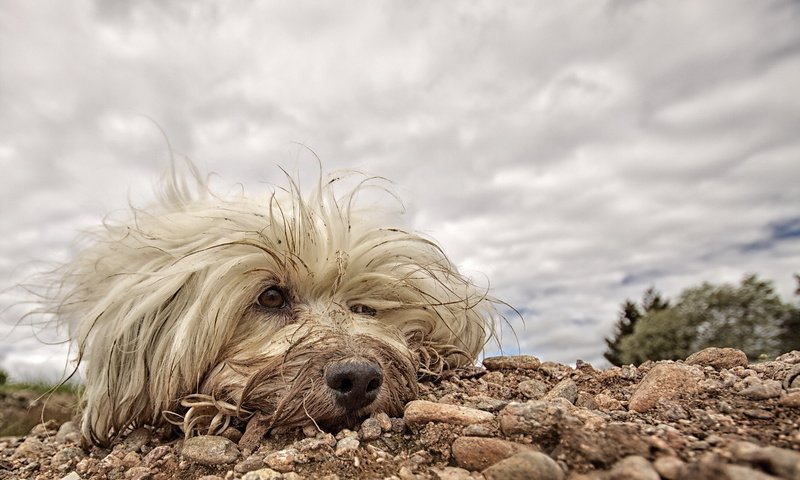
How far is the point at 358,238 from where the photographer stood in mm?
4520

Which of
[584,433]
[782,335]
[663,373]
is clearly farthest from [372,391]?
[782,335]

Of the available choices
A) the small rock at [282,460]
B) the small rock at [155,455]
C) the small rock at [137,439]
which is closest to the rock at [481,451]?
the small rock at [282,460]

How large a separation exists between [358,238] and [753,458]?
119 inches

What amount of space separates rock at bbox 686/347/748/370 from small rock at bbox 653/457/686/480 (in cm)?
201

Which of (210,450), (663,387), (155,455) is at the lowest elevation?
(155,455)

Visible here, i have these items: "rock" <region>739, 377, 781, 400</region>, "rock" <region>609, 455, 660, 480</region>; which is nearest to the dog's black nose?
"rock" <region>609, 455, 660, 480</region>

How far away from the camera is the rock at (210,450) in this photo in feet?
10.7

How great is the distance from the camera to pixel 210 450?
329 cm

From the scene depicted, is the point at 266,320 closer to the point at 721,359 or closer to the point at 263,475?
the point at 263,475

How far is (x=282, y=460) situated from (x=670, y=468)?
5.61ft

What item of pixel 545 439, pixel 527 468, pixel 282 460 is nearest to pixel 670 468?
pixel 527 468

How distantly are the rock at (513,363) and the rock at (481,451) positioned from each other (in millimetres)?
1869

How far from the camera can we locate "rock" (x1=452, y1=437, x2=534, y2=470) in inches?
98.6

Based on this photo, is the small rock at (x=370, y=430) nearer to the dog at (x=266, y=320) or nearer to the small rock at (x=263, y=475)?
the dog at (x=266, y=320)
